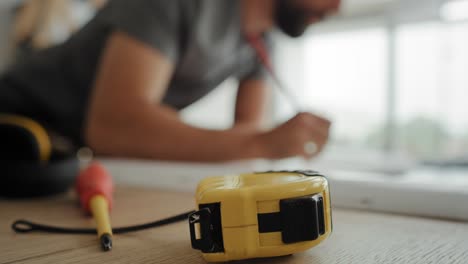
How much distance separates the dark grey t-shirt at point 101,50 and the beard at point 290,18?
0.11 metres

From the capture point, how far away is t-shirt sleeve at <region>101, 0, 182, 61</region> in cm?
63

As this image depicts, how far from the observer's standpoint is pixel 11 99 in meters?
0.66

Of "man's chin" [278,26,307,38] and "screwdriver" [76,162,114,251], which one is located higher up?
"man's chin" [278,26,307,38]

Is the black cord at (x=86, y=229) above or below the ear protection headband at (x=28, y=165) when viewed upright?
below

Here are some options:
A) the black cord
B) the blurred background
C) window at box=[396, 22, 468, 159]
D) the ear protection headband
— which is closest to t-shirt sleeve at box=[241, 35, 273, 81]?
the blurred background

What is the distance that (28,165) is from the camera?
454mm

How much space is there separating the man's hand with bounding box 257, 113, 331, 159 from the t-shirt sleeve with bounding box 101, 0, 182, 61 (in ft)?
0.70

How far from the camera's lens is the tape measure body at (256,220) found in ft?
0.72

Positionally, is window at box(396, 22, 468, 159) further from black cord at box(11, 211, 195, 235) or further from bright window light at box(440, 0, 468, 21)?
black cord at box(11, 211, 195, 235)

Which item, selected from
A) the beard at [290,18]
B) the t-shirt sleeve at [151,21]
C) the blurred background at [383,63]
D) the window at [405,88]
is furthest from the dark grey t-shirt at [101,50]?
the window at [405,88]

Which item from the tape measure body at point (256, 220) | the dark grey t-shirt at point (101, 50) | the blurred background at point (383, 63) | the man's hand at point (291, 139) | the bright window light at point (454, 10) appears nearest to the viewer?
the tape measure body at point (256, 220)

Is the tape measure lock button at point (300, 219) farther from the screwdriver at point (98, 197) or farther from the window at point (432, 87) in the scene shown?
the window at point (432, 87)

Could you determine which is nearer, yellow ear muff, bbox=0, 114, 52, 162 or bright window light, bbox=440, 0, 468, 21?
yellow ear muff, bbox=0, 114, 52, 162

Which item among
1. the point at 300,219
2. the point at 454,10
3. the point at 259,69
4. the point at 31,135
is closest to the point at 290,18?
the point at 259,69
